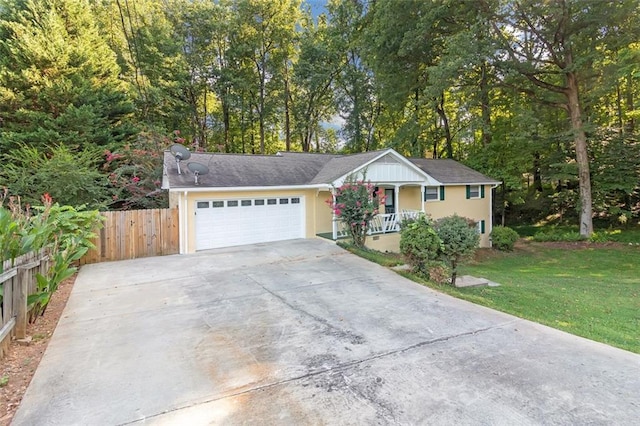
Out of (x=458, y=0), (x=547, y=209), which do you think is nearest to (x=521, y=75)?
(x=458, y=0)

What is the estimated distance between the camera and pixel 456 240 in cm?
767

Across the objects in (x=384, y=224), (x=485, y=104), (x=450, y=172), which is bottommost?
(x=384, y=224)

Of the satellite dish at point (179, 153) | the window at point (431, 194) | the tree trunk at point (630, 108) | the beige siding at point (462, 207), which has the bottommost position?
the beige siding at point (462, 207)

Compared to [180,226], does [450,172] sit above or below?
above

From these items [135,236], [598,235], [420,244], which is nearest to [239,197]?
[135,236]

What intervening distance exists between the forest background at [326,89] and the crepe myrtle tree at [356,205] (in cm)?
761

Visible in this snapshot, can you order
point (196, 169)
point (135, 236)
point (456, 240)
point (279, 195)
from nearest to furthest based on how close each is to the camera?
1. point (456, 240)
2. point (135, 236)
3. point (196, 169)
4. point (279, 195)

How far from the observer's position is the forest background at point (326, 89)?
14961 mm

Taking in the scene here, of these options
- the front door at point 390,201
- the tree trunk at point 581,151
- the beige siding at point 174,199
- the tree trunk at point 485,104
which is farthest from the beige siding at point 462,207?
the beige siding at point 174,199

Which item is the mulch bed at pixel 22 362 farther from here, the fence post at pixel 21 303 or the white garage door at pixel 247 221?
the white garage door at pixel 247 221

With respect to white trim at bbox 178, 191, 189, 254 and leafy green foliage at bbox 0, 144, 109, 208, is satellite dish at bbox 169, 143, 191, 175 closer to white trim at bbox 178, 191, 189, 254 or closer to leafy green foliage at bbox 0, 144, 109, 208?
white trim at bbox 178, 191, 189, 254

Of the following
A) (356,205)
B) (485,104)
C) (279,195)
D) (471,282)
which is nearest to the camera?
(471,282)

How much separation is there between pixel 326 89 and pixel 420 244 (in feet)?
68.9

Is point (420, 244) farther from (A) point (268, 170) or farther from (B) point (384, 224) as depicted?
(A) point (268, 170)
